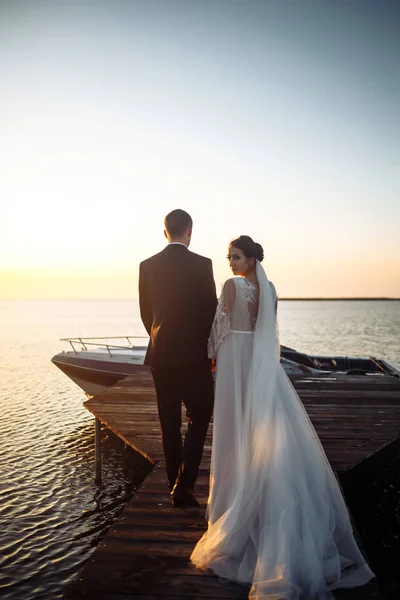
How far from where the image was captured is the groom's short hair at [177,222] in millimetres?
4434

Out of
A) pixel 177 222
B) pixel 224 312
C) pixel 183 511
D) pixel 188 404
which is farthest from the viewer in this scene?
pixel 183 511

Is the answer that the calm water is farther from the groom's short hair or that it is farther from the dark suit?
the groom's short hair

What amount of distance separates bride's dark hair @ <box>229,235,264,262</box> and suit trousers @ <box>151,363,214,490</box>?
1.19m

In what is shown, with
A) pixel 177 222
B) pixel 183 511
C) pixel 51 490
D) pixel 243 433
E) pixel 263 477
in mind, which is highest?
pixel 177 222

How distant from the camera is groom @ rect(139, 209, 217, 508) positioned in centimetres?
437

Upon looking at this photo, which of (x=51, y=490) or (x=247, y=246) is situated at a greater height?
(x=247, y=246)

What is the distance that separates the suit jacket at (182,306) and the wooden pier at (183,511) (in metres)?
1.67

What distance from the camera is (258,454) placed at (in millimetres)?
3838

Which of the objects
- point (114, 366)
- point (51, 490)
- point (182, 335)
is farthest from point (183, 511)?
point (114, 366)

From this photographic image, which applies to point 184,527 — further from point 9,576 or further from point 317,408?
point 317,408

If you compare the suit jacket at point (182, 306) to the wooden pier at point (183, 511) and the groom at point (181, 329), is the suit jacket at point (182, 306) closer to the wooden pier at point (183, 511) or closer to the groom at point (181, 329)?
the groom at point (181, 329)

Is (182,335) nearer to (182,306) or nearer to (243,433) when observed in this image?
(182,306)

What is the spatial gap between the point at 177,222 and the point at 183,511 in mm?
3061

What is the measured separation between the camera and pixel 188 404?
4566 mm
